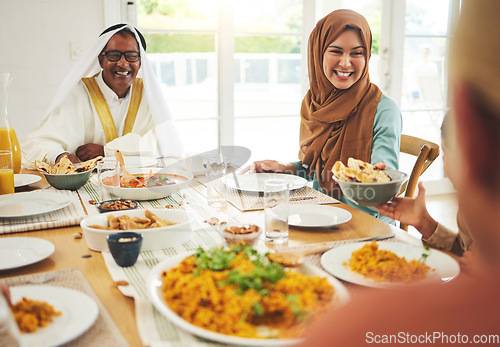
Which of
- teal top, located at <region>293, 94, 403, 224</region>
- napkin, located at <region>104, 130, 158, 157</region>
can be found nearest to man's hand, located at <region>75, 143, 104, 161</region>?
napkin, located at <region>104, 130, 158, 157</region>

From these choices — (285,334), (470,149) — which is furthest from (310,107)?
(470,149)

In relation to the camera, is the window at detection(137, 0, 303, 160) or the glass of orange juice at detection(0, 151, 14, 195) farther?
the window at detection(137, 0, 303, 160)

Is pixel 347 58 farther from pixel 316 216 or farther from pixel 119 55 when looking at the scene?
pixel 119 55

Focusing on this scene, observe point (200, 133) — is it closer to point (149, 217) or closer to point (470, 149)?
point (149, 217)

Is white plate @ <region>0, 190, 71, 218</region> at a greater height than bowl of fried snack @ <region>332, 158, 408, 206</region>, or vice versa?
bowl of fried snack @ <region>332, 158, 408, 206</region>

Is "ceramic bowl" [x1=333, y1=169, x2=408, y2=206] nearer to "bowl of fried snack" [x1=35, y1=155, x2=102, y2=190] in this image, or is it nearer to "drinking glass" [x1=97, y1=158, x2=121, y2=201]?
"drinking glass" [x1=97, y1=158, x2=121, y2=201]

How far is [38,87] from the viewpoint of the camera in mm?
3197

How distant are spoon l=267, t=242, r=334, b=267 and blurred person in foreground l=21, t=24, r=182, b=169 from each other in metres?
1.60

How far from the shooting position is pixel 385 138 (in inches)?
80.3

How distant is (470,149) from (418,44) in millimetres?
4253

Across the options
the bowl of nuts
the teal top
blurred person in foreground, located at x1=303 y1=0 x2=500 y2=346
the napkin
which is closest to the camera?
blurred person in foreground, located at x1=303 y1=0 x2=500 y2=346

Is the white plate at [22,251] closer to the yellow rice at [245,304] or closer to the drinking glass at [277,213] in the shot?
the yellow rice at [245,304]

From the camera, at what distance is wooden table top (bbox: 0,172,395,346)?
84 cm

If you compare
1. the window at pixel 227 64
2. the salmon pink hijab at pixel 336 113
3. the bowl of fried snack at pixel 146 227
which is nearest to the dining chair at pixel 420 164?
the salmon pink hijab at pixel 336 113
